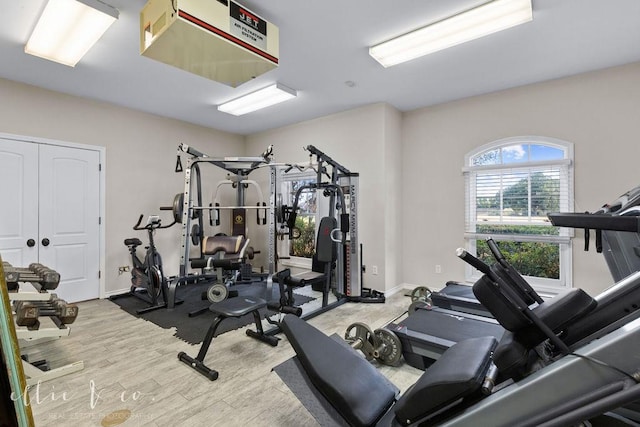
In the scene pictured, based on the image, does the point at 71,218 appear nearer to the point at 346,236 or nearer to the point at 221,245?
the point at 221,245

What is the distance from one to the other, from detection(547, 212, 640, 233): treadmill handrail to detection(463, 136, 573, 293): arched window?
282cm

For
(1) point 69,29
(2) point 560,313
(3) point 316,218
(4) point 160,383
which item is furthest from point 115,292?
(2) point 560,313

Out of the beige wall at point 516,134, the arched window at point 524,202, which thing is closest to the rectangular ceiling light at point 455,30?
the beige wall at point 516,134

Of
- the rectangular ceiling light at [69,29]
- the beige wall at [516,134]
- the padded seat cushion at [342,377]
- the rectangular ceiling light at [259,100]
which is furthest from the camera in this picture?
the rectangular ceiling light at [259,100]

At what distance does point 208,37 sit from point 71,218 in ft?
11.4

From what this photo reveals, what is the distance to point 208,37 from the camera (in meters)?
2.12

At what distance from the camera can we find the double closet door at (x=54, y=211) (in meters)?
3.64

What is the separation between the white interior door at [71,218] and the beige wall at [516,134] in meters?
4.53

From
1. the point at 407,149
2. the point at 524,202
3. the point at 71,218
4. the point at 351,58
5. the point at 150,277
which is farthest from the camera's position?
the point at 407,149

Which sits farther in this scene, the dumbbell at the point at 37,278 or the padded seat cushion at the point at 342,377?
the dumbbell at the point at 37,278

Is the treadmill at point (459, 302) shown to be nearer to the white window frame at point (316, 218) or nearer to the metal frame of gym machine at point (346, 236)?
the metal frame of gym machine at point (346, 236)

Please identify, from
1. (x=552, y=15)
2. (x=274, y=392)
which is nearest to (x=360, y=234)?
(x=274, y=392)

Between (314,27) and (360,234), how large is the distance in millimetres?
2890

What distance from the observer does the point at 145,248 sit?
4.76 m
